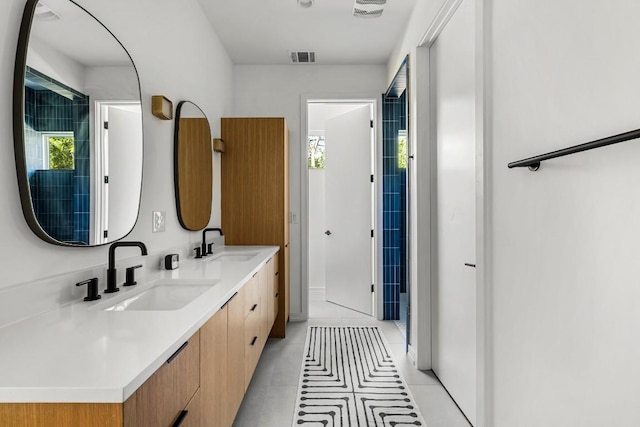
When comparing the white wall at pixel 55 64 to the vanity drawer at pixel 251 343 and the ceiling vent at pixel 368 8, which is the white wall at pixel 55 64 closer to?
the vanity drawer at pixel 251 343

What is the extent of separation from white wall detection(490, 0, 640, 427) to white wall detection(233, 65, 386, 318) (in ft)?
8.07

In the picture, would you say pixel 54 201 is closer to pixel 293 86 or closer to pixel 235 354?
pixel 235 354

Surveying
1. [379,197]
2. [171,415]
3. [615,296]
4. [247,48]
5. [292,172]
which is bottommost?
[171,415]

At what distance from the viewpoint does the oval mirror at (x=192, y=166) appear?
2.31 meters

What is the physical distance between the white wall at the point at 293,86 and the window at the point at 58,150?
8.37ft

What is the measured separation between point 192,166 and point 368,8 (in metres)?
1.75

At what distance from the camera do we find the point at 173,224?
2258 millimetres

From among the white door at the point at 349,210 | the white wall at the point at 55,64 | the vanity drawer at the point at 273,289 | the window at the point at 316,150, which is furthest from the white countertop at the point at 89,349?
the window at the point at 316,150

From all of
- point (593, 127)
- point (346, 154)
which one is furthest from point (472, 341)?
point (346, 154)

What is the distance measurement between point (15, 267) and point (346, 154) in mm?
3449

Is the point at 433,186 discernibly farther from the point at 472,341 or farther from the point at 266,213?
the point at 266,213

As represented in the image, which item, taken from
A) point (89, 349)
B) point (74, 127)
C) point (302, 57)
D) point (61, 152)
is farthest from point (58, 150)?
point (302, 57)

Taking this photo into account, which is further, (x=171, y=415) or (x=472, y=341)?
(x=472, y=341)

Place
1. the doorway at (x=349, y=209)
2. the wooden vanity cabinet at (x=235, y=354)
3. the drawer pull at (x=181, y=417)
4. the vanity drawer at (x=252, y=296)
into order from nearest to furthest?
the drawer pull at (x=181, y=417), the wooden vanity cabinet at (x=235, y=354), the vanity drawer at (x=252, y=296), the doorway at (x=349, y=209)
